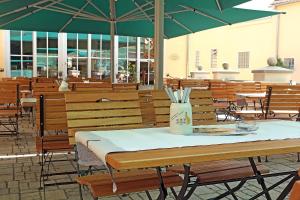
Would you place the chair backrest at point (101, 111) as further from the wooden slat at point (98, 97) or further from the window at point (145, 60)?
the window at point (145, 60)

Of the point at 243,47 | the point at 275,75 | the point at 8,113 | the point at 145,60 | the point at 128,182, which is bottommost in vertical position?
the point at 128,182

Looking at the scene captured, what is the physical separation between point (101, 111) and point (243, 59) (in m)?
19.1

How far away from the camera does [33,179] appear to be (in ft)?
14.3

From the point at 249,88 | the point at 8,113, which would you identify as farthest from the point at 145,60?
the point at 8,113

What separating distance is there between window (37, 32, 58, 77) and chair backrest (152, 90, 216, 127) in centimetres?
1624

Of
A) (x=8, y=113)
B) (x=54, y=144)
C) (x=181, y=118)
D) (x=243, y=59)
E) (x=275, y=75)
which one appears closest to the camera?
(x=181, y=118)

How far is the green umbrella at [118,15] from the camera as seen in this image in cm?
690

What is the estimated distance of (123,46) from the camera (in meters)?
21.3

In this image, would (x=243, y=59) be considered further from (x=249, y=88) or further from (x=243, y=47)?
(x=249, y=88)

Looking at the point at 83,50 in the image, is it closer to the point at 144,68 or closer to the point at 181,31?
the point at 144,68

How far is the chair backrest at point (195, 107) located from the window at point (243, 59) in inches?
704

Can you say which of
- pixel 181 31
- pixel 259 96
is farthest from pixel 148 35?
pixel 259 96

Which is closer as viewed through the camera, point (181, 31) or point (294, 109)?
point (294, 109)

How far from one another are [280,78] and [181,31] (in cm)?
475
